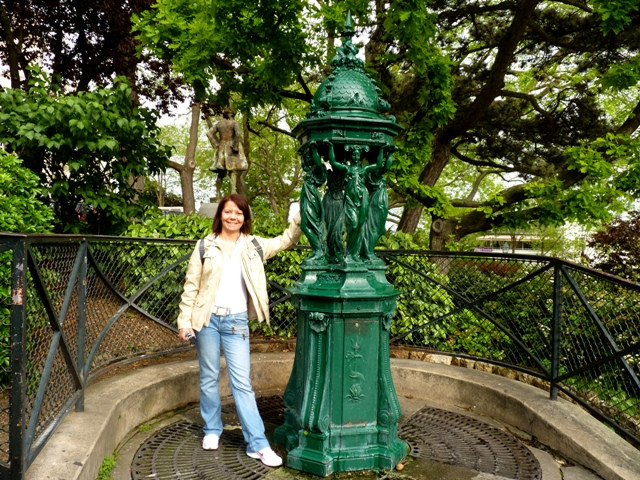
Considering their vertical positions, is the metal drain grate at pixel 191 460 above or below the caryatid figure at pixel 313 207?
below

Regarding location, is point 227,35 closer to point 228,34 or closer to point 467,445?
point 228,34

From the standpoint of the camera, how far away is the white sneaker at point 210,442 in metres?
3.44

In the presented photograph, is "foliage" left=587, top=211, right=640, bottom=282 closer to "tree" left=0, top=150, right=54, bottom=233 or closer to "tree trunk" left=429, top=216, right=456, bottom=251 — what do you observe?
"tree trunk" left=429, top=216, right=456, bottom=251

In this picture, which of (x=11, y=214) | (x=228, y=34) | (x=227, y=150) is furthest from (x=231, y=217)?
(x=227, y=150)

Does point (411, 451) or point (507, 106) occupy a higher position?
point (507, 106)

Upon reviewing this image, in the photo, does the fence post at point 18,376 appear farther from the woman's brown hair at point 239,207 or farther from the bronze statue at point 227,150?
the bronze statue at point 227,150

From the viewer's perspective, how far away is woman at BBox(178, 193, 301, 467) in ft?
10.7

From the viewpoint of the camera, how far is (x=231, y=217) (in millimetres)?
3350

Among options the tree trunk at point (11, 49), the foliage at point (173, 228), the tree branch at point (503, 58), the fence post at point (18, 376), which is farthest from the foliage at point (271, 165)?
the fence post at point (18, 376)

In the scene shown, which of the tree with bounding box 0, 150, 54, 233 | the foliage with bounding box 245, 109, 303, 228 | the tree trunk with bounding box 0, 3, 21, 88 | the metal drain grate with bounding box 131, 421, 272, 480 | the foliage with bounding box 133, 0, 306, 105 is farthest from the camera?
the foliage with bounding box 245, 109, 303, 228

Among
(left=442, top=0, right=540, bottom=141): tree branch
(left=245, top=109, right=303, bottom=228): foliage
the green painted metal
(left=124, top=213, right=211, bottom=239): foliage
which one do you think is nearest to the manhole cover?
the green painted metal

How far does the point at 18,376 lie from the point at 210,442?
5.06 feet

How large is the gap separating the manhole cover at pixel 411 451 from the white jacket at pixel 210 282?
3.01 ft

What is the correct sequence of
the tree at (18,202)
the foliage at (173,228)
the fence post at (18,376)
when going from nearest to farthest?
the fence post at (18,376)
the tree at (18,202)
the foliage at (173,228)
